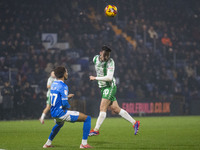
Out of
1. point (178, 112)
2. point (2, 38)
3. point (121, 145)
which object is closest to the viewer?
point (121, 145)

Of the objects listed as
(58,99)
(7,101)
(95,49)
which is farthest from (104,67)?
(95,49)

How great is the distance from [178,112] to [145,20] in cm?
838

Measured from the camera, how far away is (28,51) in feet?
80.1

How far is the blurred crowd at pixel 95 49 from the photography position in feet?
75.7

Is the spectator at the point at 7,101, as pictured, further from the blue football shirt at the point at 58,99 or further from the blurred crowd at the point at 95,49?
the blue football shirt at the point at 58,99

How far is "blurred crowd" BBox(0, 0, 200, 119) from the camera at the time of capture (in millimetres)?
23078

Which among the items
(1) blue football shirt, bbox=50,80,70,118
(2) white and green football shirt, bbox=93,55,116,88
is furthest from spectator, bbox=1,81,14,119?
(1) blue football shirt, bbox=50,80,70,118

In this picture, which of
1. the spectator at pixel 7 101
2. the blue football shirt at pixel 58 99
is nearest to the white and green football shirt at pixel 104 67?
the blue football shirt at pixel 58 99

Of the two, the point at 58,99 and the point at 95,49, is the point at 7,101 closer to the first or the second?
the point at 95,49

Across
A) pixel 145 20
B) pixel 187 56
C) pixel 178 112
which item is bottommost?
pixel 178 112

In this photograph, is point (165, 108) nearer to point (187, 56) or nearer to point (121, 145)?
point (187, 56)

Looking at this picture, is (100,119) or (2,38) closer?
(100,119)

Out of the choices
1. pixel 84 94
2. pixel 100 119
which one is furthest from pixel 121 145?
pixel 84 94

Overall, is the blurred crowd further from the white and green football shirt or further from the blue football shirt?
the blue football shirt
